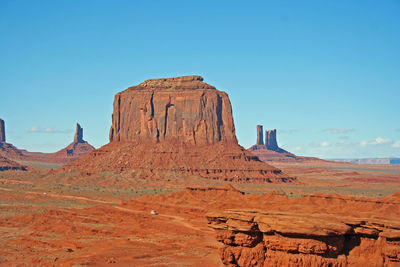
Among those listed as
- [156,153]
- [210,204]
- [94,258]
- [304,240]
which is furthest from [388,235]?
[156,153]

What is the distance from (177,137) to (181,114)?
495 cm

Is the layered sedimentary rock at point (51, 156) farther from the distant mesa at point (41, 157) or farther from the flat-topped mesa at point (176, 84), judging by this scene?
the flat-topped mesa at point (176, 84)

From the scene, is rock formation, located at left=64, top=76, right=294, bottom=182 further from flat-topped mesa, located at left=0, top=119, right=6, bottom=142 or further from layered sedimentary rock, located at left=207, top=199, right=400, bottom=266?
flat-topped mesa, located at left=0, top=119, right=6, bottom=142

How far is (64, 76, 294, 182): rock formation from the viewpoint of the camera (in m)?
101

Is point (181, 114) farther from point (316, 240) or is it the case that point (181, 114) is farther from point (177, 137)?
point (316, 240)

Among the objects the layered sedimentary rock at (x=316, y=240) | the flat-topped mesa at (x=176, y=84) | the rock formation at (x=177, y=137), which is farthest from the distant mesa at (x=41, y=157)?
the layered sedimentary rock at (x=316, y=240)

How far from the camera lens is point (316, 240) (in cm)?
1795

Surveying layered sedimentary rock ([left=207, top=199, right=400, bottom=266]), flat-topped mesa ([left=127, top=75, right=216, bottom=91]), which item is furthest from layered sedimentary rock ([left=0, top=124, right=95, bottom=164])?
layered sedimentary rock ([left=207, top=199, right=400, bottom=266])

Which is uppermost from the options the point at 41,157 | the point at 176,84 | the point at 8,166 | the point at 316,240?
the point at 176,84

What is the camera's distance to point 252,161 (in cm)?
10744

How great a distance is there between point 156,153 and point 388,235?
87866 millimetres

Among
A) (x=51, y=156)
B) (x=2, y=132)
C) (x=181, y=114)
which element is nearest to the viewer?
(x=181, y=114)

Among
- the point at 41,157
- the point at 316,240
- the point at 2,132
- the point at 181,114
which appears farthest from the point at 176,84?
the point at 2,132

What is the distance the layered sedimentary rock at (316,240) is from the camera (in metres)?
17.9
